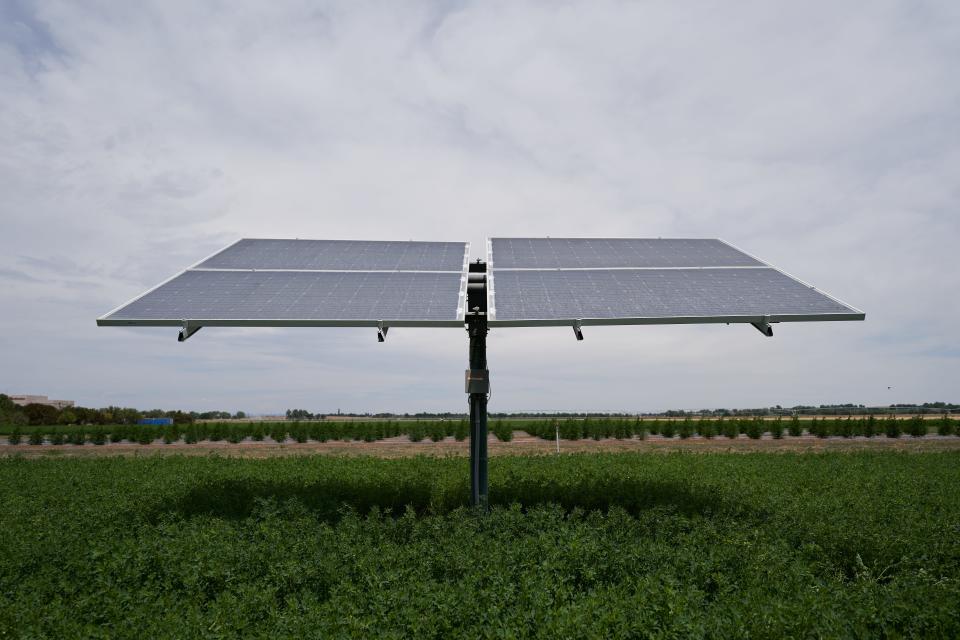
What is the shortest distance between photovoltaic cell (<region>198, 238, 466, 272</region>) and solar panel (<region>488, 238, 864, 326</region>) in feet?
4.02

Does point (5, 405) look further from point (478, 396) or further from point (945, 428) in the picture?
point (945, 428)

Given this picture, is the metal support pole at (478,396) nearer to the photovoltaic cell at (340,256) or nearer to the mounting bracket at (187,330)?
the photovoltaic cell at (340,256)

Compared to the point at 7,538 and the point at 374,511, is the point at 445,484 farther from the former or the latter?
the point at 7,538

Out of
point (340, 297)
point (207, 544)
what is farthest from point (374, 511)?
point (340, 297)

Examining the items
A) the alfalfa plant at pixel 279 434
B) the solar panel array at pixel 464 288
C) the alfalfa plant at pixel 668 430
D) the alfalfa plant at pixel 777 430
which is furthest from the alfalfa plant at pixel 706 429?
the solar panel array at pixel 464 288

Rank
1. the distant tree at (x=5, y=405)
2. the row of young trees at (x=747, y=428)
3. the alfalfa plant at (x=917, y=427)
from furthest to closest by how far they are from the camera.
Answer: the distant tree at (x=5, y=405) → the row of young trees at (x=747, y=428) → the alfalfa plant at (x=917, y=427)

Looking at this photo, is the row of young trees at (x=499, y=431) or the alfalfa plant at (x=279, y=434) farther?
the alfalfa plant at (x=279, y=434)

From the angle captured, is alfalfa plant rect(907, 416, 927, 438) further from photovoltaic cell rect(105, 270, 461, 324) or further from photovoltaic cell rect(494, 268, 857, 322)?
photovoltaic cell rect(105, 270, 461, 324)

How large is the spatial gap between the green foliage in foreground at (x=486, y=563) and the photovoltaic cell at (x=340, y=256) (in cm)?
484

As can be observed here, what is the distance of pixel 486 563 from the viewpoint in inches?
303

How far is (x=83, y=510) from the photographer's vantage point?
12031 millimetres

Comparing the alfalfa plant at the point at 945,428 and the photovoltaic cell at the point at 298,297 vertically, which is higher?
the photovoltaic cell at the point at 298,297

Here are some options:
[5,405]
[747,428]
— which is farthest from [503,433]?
[5,405]

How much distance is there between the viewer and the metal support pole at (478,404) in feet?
39.4
